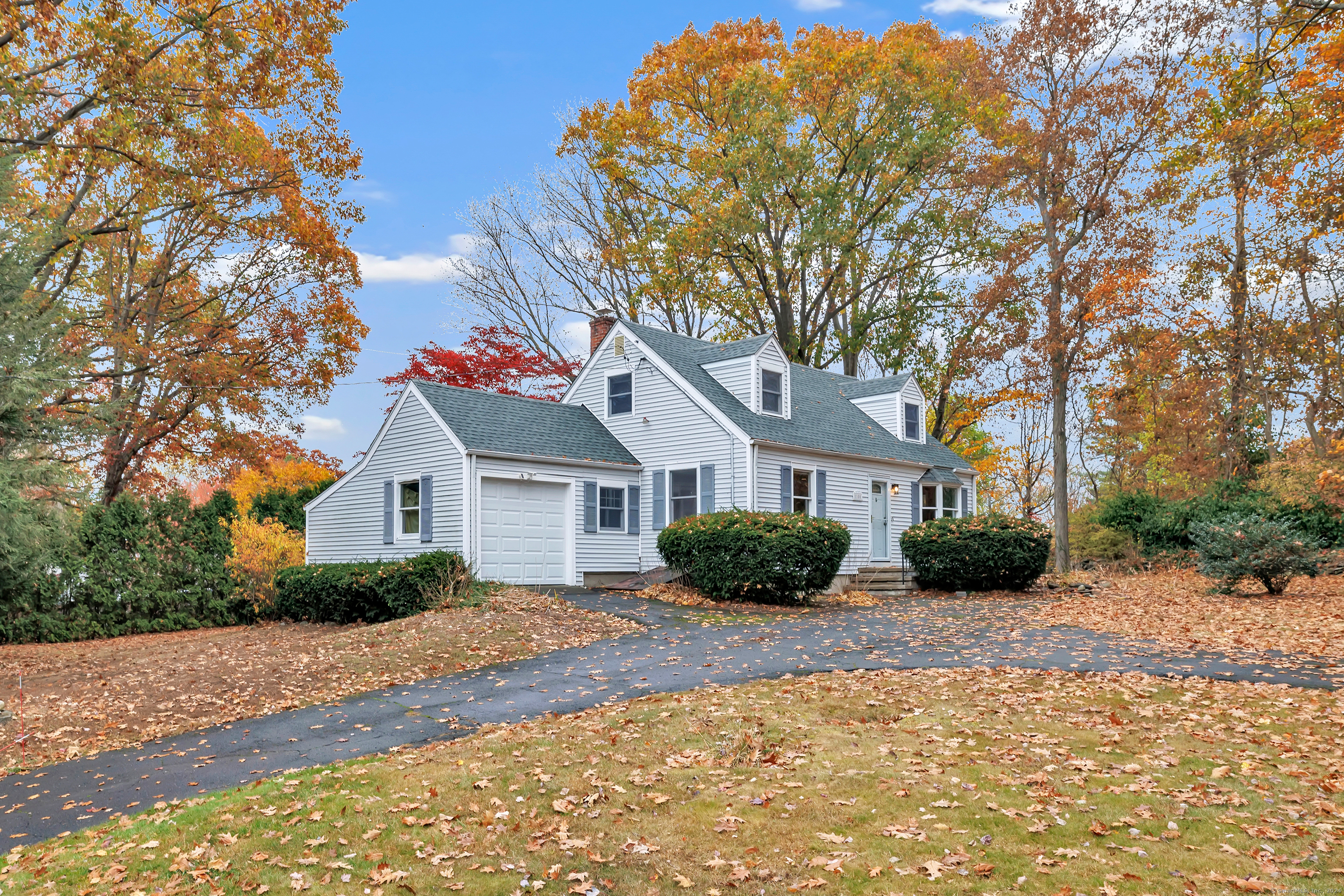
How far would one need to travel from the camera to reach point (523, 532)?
767 inches

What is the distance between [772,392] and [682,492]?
3.84 m

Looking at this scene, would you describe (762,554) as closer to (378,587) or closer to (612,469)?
(612,469)

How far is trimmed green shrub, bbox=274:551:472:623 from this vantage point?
640 inches

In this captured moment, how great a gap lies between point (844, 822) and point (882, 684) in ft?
13.8

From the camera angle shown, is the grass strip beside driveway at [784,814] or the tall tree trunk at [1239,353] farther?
the tall tree trunk at [1239,353]

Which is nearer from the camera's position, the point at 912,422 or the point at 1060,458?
the point at 1060,458

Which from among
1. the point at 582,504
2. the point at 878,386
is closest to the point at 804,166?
the point at 878,386

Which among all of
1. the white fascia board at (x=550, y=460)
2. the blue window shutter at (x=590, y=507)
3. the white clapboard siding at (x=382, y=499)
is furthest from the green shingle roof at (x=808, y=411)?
the white clapboard siding at (x=382, y=499)

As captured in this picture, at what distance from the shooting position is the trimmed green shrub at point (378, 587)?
53.4 ft

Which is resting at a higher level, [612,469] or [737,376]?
[737,376]

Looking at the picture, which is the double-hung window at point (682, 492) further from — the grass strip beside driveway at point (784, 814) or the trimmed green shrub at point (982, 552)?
the grass strip beside driveway at point (784, 814)

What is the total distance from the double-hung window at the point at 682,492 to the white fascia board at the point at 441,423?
551 centimetres

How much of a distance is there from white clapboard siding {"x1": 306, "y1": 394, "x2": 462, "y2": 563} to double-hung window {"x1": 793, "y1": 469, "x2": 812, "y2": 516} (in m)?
8.22

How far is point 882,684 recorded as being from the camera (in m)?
9.76
